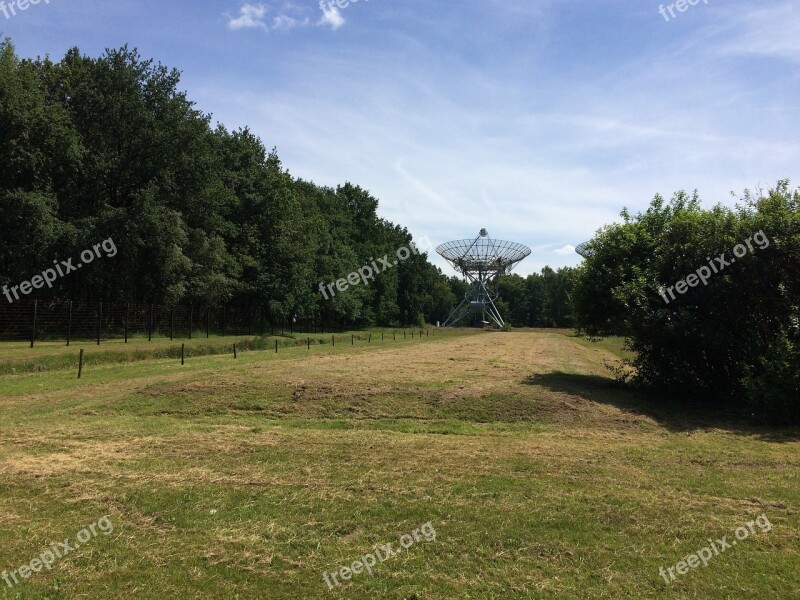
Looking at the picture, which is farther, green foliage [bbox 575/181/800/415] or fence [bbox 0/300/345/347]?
fence [bbox 0/300/345/347]

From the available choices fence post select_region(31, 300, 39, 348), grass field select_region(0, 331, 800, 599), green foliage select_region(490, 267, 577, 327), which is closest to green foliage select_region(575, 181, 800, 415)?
grass field select_region(0, 331, 800, 599)

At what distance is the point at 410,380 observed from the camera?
15844 millimetres

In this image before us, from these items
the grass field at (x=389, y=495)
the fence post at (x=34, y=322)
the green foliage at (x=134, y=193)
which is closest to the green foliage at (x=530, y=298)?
the green foliage at (x=134, y=193)

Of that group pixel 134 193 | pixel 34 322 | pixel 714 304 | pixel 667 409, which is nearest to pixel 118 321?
pixel 34 322

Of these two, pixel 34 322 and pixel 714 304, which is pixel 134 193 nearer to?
pixel 34 322

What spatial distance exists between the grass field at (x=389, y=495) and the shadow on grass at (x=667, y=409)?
144 mm

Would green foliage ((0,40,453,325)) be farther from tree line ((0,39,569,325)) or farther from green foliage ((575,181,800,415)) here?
green foliage ((575,181,800,415))

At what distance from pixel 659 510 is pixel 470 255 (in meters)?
79.0

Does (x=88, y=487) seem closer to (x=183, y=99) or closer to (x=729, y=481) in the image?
(x=729, y=481)

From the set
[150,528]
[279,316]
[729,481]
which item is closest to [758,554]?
[729,481]

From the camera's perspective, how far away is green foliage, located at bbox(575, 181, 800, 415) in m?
13.3

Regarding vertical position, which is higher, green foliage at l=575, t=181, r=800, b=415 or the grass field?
green foliage at l=575, t=181, r=800, b=415

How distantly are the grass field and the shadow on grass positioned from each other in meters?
0.14

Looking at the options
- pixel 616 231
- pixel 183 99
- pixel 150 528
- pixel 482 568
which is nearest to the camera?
pixel 482 568
